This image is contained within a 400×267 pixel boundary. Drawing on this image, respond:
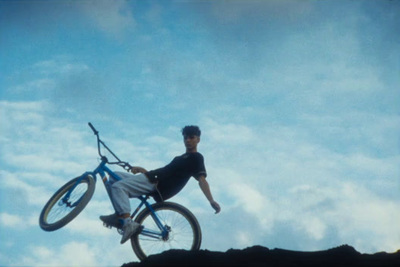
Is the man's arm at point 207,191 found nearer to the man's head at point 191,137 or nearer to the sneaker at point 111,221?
the man's head at point 191,137

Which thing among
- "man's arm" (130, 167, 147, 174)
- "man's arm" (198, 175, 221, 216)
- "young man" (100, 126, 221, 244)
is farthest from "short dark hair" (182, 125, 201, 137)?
"man's arm" (130, 167, 147, 174)

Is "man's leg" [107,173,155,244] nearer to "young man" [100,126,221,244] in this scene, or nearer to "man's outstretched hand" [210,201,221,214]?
"young man" [100,126,221,244]

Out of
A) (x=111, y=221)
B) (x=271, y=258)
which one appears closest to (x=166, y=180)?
(x=111, y=221)

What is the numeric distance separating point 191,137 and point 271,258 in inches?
100

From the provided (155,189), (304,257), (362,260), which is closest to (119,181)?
(155,189)

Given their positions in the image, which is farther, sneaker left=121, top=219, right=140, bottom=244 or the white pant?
the white pant

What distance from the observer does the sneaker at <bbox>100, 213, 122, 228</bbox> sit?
25.4ft

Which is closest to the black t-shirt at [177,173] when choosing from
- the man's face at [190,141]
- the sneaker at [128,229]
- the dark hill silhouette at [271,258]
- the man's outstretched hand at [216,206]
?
the man's face at [190,141]

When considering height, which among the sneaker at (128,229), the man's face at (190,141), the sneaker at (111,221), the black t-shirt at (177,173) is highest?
the man's face at (190,141)

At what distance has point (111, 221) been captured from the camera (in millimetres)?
7762

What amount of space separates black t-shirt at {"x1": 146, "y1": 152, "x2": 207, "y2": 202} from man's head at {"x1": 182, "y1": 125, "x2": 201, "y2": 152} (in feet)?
0.46

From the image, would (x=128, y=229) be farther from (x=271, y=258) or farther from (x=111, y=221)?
(x=271, y=258)

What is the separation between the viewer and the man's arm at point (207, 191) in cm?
767

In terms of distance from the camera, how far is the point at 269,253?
7.03 m
